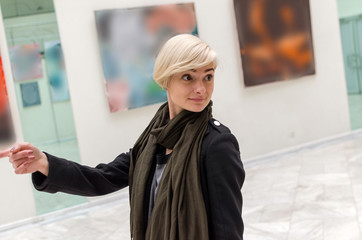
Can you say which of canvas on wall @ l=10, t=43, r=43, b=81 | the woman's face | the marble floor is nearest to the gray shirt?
the woman's face

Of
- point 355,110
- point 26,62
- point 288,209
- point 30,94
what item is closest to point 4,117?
point 30,94

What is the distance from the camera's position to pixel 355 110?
1010 centimetres

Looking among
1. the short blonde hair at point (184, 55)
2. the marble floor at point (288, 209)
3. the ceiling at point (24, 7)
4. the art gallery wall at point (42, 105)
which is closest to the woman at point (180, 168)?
the short blonde hair at point (184, 55)

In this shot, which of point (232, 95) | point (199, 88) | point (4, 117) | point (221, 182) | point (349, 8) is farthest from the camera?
point (349, 8)

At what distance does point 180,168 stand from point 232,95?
6.74 metres

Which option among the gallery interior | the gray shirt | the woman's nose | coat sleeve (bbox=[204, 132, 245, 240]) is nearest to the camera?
coat sleeve (bbox=[204, 132, 245, 240])

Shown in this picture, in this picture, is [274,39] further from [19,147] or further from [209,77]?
[19,147]

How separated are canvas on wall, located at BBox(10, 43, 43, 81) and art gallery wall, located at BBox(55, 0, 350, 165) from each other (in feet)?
1.48

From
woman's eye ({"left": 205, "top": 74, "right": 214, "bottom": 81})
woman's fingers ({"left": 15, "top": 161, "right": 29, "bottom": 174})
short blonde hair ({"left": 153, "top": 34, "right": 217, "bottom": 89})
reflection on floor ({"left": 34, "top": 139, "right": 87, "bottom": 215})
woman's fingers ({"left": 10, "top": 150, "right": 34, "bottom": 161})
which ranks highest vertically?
short blonde hair ({"left": 153, "top": 34, "right": 217, "bottom": 89})

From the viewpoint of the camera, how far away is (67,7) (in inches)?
264

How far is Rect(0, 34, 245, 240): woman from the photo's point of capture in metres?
1.70

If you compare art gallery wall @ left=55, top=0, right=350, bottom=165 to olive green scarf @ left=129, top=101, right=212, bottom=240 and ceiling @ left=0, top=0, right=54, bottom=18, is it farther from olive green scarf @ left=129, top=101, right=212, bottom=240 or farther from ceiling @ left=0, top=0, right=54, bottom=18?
olive green scarf @ left=129, top=101, right=212, bottom=240

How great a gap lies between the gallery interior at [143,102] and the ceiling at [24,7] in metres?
0.02

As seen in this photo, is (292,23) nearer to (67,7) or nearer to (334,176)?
(334,176)
